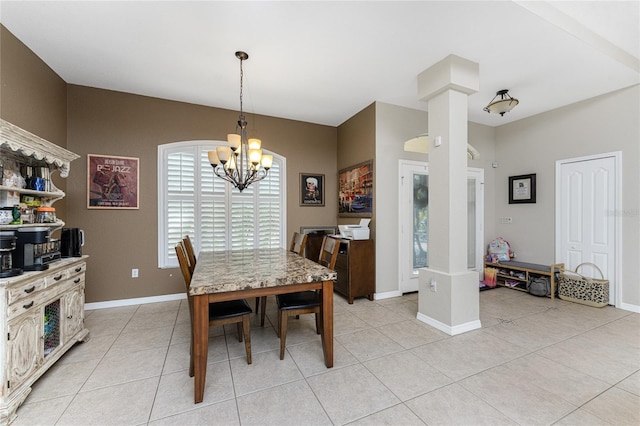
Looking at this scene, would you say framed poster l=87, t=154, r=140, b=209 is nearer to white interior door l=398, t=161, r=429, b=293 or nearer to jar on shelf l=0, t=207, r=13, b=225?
jar on shelf l=0, t=207, r=13, b=225

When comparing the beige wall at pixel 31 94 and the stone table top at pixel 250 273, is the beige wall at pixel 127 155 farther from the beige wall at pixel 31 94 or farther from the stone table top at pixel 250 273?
the stone table top at pixel 250 273

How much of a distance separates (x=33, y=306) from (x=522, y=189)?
6132 millimetres

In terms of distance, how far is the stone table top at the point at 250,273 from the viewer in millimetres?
1729

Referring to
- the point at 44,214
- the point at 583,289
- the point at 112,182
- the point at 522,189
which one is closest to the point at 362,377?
the point at 44,214

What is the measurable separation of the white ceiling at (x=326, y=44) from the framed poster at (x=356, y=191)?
1096 millimetres

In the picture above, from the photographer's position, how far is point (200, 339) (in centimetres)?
169

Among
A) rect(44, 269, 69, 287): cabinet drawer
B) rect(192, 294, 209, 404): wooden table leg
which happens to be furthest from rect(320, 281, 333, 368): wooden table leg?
rect(44, 269, 69, 287): cabinet drawer

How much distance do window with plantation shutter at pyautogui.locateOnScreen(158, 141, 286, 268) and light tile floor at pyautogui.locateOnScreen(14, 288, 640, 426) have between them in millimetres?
1290

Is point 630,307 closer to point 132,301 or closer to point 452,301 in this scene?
point 452,301

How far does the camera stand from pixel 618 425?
1.52 m

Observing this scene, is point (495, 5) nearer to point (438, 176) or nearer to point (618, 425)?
point (438, 176)

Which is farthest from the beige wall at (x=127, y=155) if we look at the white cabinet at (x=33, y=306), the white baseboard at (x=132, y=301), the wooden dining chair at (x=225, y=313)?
the wooden dining chair at (x=225, y=313)

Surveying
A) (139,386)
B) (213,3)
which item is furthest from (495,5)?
(139,386)

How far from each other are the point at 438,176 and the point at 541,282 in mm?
2581
